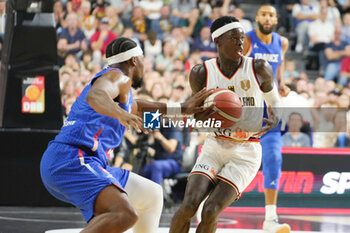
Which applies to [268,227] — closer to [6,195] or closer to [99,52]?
[6,195]

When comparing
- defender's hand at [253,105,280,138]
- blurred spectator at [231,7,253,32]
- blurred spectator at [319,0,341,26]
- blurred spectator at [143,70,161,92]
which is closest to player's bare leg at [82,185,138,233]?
defender's hand at [253,105,280,138]

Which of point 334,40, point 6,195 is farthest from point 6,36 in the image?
point 334,40

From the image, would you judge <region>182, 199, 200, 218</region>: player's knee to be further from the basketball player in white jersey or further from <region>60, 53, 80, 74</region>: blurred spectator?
<region>60, 53, 80, 74</region>: blurred spectator

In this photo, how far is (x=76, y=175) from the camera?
4.67 m

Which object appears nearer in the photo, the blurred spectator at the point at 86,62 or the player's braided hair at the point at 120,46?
the player's braided hair at the point at 120,46

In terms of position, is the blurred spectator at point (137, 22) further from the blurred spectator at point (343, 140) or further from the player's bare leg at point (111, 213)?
the player's bare leg at point (111, 213)

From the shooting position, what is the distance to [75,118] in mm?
4777

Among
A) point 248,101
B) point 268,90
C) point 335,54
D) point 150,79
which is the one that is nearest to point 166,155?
point 150,79

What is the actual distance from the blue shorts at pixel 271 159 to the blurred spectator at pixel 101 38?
6.25m

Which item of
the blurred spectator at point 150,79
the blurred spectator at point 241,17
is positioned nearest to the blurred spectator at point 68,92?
the blurred spectator at point 150,79

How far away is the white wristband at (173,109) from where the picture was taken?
17.2 feet

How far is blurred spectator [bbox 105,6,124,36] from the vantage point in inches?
556

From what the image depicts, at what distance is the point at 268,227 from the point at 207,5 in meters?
8.63

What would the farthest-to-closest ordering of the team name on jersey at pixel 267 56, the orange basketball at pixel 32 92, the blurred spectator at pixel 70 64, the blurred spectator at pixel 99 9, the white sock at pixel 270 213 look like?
the blurred spectator at pixel 99 9 → the blurred spectator at pixel 70 64 → the orange basketball at pixel 32 92 → the team name on jersey at pixel 267 56 → the white sock at pixel 270 213
